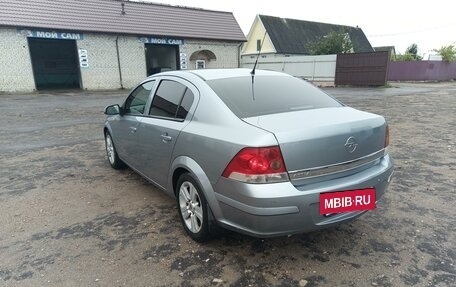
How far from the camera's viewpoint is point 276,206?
94.2 inches

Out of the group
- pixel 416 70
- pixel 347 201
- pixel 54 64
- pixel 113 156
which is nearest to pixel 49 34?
pixel 54 64

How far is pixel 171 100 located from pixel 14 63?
71.0ft

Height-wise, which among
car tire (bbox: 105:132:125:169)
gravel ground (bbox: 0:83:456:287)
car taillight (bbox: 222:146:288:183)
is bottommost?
gravel ground (bbox: 0:83:456:287)

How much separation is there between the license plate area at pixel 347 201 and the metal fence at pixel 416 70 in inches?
1357

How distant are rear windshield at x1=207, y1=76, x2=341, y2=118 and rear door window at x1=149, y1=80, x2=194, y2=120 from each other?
282mm

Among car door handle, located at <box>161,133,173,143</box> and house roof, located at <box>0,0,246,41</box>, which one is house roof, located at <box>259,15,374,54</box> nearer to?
house roof, located at <box>0,0,246,41</box>

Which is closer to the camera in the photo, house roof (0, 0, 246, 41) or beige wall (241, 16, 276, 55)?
house roof (0, 0, 246, 41)

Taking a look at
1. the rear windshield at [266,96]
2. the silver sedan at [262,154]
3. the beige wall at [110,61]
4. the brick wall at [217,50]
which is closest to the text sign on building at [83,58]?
the beige wall at [110,61]

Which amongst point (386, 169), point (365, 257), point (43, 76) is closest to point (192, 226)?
point (365, 257)

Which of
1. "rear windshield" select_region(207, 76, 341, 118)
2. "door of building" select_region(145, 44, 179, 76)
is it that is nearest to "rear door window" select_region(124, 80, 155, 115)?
"rear windshield" select_region(207, 76, 341, 118)

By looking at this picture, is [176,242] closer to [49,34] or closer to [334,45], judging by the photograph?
[49,34]

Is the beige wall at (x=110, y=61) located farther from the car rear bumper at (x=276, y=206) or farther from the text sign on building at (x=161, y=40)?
the car rear bumper at (x=276, y=206)

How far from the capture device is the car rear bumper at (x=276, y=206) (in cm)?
240

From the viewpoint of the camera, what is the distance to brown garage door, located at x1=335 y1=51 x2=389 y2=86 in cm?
2297
